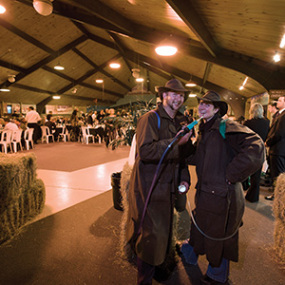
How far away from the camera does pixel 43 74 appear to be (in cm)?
1370

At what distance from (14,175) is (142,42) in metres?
7.84

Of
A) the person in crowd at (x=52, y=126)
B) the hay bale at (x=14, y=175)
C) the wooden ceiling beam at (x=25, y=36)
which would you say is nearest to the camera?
the hay bale at (x=14, y=175)

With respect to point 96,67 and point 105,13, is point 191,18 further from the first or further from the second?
point 96,67

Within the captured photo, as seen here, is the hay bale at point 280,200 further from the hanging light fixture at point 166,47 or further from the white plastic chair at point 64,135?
the white plastic chair at point 64,135

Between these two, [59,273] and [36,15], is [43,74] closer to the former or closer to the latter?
[36,15]

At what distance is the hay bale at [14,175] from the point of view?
2168mm

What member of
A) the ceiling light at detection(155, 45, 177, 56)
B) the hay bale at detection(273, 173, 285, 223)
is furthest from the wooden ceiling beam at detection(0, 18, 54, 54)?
the hay bale at detection(273, 173, 285, 223)

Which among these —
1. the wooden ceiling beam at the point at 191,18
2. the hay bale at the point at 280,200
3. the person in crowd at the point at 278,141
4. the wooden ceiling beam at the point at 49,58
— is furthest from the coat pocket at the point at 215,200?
the wooden ceiling beam at the point at 49,58

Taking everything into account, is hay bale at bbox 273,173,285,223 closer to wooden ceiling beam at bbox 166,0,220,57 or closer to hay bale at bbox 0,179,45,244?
hay bale at bbox 0,179,45,244

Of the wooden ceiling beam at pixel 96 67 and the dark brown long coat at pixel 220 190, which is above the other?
the wooden ceiling beam at pixel 96 67

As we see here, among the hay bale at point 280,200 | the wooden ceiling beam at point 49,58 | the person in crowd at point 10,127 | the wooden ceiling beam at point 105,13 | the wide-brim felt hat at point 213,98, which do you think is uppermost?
the wooden ceiling beam at point 49,58

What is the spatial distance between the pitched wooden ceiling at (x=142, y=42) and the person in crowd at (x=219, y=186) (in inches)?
101

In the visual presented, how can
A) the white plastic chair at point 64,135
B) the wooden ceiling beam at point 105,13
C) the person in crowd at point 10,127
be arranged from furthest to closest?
the white plastic chair at point 64,135, the person in crowd at point 10,127, the wooden ceiling beam at point 105,13

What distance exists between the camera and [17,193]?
2.38 meters
